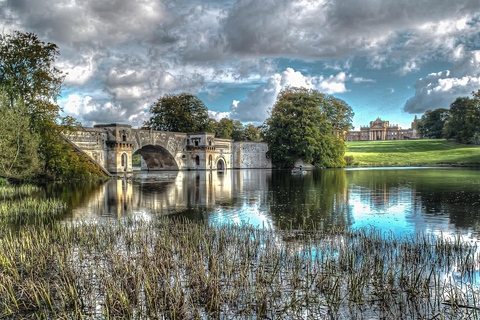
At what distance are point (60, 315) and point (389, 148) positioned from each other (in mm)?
95647

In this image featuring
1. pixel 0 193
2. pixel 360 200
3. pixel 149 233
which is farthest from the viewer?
pixel 0 193

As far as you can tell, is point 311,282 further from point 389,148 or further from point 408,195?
point 389,148

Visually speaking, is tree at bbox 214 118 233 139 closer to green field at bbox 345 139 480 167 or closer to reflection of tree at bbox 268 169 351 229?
green field at bbox 345 139 480 167

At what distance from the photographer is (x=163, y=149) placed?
5772 centimetres

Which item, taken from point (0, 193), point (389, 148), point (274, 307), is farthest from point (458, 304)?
point (389, 148)

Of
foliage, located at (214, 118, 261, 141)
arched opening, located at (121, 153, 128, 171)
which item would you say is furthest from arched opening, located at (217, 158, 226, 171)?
arched opening, located at (121, 153, 128, 171)

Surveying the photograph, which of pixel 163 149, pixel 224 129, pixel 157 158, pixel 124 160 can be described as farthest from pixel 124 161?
pixel 224 129

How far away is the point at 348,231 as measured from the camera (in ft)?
38.5

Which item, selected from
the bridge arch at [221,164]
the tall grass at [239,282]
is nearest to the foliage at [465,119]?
the bridge arch at [221,164]

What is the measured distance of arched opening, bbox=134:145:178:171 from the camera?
58.5 m

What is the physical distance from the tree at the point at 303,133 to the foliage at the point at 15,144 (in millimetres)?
41608

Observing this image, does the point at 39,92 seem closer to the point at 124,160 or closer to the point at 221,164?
the point at 124,160

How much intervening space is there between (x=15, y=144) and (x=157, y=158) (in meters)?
36.1

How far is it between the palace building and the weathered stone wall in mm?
108742
